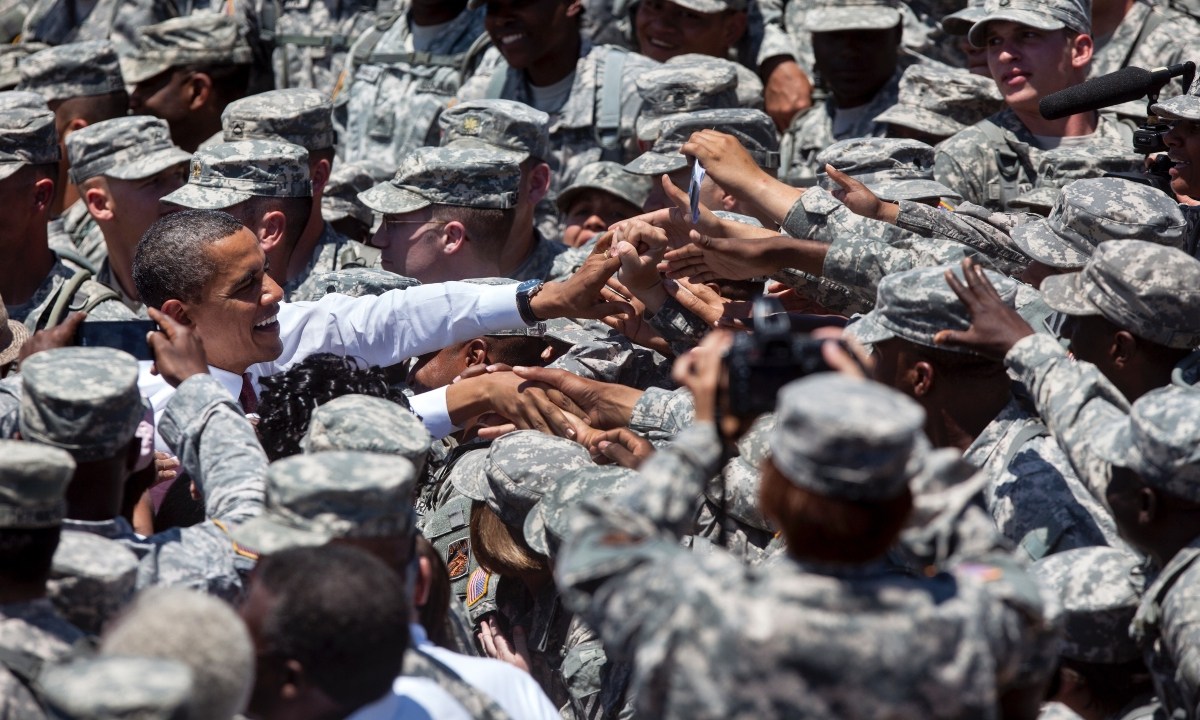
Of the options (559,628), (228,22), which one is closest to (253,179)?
(559,628)

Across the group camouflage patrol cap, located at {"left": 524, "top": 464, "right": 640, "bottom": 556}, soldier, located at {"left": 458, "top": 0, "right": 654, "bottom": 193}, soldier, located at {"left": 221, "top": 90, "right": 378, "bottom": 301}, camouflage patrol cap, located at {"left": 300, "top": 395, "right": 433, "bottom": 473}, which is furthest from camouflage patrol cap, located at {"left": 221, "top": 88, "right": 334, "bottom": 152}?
camouflage patrol cap, located at {"left": 300, "top": 395, "right": 433, "bottom": 473}

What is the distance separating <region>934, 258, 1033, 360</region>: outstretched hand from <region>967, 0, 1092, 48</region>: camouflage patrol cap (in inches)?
115

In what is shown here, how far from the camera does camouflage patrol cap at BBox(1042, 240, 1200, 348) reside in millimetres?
4141

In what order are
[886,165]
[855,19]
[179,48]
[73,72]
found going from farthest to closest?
1. [179,48]
2. [73,72]
3. [855,19]
4. [886,165]

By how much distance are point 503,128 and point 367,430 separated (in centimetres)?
353

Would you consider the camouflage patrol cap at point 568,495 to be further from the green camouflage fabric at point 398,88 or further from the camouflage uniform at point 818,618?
the green camouflage fabric at point 398,88

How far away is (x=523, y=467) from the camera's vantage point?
16.1ft

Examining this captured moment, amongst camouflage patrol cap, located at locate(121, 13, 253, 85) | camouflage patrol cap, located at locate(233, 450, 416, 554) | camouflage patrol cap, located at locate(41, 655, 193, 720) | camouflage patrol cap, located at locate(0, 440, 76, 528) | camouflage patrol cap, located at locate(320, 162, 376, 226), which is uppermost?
camouflage patrol cap, located at locate(41, 655, 193, 720)

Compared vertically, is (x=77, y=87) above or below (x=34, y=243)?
below

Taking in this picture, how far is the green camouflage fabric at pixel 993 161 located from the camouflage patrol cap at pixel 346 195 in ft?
10.0

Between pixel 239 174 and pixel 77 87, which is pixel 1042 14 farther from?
pixel 77 87

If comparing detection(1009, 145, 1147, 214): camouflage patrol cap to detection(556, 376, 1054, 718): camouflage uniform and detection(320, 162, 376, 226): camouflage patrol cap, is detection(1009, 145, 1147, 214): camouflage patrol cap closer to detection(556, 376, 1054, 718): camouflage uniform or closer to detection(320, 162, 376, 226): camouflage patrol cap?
detection(320, 162, 376, 226): camouflage patrol cap

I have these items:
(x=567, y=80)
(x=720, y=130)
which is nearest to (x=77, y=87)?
(x=567, y=80)

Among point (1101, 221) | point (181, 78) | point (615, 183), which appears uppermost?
point (1101, 221)
